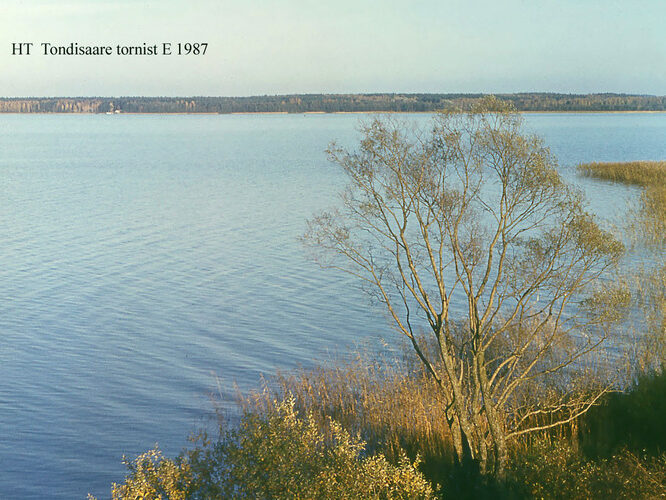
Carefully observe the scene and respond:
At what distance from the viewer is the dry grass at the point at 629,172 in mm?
42094

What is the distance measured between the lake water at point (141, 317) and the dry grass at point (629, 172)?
1.70 metres

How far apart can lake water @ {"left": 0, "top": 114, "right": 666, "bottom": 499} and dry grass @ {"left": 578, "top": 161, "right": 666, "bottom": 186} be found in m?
1.70

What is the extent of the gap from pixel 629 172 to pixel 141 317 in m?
35.5

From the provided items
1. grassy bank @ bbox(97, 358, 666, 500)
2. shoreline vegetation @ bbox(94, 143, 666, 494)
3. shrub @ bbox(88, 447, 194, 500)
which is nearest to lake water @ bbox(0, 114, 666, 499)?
shoreline vegetation @ bbox(94, 143, 666, 494)

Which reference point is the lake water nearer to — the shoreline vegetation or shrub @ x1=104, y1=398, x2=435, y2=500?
the shoreline vegetation

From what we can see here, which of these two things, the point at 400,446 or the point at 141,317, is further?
the point at 141,317

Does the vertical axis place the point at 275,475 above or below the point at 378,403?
above

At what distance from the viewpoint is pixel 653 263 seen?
23.8m

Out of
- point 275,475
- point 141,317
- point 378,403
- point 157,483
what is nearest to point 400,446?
point 378,403

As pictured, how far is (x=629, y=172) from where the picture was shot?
4600 centimetres

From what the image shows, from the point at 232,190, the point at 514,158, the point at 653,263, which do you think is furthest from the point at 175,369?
the point at 232,190

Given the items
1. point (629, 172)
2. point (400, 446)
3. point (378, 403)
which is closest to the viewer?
point (400, 446)

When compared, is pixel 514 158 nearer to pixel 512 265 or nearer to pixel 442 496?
pixel 512 265

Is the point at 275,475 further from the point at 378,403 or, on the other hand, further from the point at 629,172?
the point at 629,172
